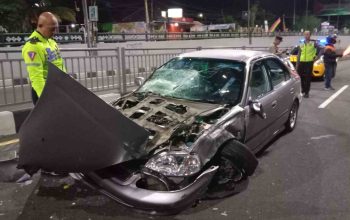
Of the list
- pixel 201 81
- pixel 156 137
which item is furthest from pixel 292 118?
pixel 156 137

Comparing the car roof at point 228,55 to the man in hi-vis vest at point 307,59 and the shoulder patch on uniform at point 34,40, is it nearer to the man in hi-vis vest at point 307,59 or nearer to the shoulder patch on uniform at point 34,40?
the shoulder patch on uniform at point 34,40

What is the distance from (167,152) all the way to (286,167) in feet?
7.39

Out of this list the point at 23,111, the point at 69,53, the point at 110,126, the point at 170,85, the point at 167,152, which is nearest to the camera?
the point at 110,126

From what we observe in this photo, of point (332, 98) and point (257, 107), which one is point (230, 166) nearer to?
point (257, 107)

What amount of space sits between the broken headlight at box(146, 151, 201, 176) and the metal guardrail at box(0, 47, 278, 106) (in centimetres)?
412

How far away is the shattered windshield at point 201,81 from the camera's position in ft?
14.7

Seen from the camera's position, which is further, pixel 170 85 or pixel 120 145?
pixel 170 85

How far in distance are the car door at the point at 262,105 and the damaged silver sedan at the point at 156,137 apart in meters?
0.02

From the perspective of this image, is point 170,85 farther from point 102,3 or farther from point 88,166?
point 102,3

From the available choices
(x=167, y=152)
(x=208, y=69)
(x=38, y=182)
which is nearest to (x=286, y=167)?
→ (x=208, y=69)

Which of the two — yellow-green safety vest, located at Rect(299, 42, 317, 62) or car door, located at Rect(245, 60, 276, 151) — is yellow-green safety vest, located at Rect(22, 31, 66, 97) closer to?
car door, located at Rect(245, 60, 276, 151)

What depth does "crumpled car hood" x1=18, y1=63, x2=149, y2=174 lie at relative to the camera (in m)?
2.93

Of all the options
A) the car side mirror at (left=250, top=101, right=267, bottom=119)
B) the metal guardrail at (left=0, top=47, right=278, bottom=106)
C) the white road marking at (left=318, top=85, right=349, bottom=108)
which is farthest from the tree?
the car side mirror at (left=250, top=101, right=267, bottom=119)

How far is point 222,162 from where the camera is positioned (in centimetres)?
→ 372
